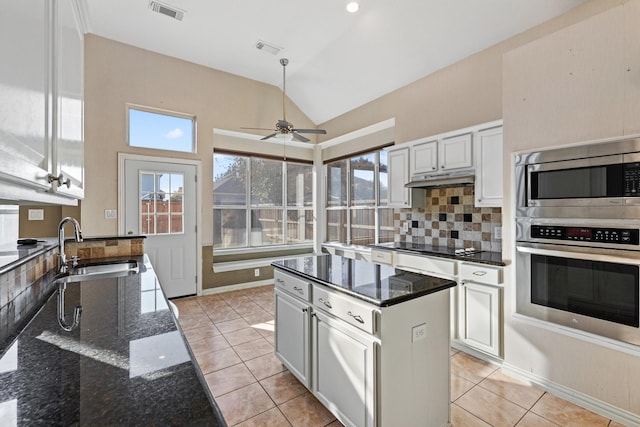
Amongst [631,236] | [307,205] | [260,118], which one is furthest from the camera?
[307,205]

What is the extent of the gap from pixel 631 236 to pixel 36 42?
2.93 m

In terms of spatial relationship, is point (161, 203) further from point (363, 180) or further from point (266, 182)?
point (363, 180)

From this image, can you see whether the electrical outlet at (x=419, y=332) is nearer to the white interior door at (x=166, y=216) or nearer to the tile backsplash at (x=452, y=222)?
the tile backsplash at (x=452, y=222)

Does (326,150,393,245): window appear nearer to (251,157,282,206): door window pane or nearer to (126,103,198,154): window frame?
(251,157,282,206): door window pane

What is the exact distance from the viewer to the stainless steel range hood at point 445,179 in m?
2.92

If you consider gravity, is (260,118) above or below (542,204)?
above

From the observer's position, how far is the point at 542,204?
85.5 inches

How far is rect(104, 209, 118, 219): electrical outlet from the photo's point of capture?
378cm

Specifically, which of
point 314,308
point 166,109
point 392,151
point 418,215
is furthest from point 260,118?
point 314,308

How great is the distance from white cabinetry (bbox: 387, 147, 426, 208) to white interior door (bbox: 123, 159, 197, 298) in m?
2.86

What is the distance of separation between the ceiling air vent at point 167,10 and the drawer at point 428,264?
3.61m

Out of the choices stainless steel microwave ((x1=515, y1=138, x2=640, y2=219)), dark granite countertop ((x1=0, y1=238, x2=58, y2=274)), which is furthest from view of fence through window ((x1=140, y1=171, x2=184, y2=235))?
stainless steel microwave ((x1=515, y1=138, x2=640, y2=219))

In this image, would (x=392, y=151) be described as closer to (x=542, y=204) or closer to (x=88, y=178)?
(x=542, y=204)

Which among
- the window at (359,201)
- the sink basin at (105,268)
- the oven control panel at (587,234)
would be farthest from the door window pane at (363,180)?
the sink basin at (105,268)
